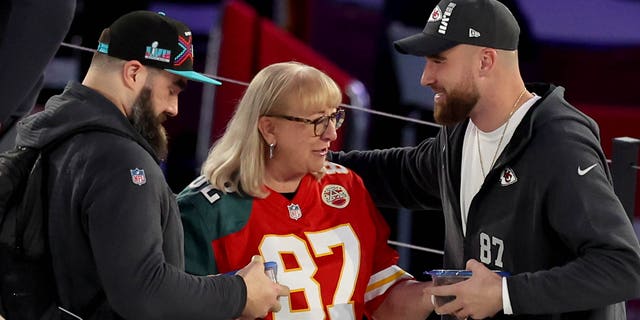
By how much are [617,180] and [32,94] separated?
1.54m

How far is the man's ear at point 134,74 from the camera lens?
2.51m

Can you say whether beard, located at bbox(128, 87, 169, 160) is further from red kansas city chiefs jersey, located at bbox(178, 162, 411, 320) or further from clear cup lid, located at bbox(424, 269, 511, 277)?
clear cup lid, located at bbox(424, 269, 511, 277)

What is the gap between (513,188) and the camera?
2.72m

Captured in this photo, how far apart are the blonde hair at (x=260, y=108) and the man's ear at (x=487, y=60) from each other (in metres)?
0.35

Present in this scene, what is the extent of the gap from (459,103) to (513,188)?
240 mm

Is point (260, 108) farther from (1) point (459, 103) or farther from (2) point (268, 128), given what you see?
(1) point (459, 103)

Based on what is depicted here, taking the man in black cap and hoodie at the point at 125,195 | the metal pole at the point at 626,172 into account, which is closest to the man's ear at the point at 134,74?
the man in black cap and hoodie at the point at 125,195

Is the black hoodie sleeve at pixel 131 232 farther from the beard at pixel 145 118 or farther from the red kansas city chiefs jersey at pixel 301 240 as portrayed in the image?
the red kansas city chiefs jersey at pixel 301 240

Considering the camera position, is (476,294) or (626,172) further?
(626,172)

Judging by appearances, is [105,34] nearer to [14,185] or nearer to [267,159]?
[14,185]

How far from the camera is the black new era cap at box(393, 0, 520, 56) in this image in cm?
280

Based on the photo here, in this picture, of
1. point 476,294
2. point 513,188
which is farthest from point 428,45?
point 476,294

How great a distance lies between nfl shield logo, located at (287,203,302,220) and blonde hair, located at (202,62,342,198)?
67 millimetres

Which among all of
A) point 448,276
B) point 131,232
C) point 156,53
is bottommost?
point 448,276
